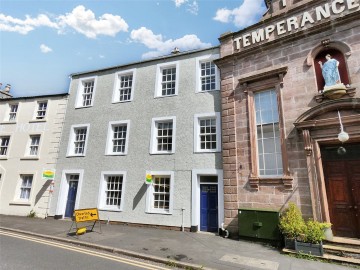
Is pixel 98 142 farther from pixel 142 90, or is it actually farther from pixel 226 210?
pixel 226 210

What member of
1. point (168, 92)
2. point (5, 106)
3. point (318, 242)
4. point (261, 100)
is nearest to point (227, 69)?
point (261, 100)

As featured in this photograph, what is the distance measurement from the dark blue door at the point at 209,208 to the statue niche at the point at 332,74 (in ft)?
21.8

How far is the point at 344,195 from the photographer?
28.2 feet

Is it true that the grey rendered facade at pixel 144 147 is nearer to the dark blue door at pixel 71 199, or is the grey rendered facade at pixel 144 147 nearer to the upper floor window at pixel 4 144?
the dark blue door at pixel 71 199

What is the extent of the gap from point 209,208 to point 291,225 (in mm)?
4316

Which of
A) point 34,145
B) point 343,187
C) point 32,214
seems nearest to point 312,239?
point 343,187

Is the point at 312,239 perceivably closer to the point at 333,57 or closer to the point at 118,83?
the point at 333,57

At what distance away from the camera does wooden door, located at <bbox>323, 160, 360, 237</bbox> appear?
831cm

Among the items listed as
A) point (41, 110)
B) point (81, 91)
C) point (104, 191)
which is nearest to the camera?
point (104, 191)

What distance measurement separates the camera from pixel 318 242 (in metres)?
7.66

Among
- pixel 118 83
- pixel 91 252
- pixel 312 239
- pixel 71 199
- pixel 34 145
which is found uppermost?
pixel 118 83

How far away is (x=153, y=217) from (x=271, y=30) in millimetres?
11326

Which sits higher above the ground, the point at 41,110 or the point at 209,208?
the point at 41,110

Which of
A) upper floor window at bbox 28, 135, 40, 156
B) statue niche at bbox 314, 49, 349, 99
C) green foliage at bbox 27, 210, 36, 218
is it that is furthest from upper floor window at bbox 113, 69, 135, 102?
statue niche at bbox 314, 49, 349, 99
